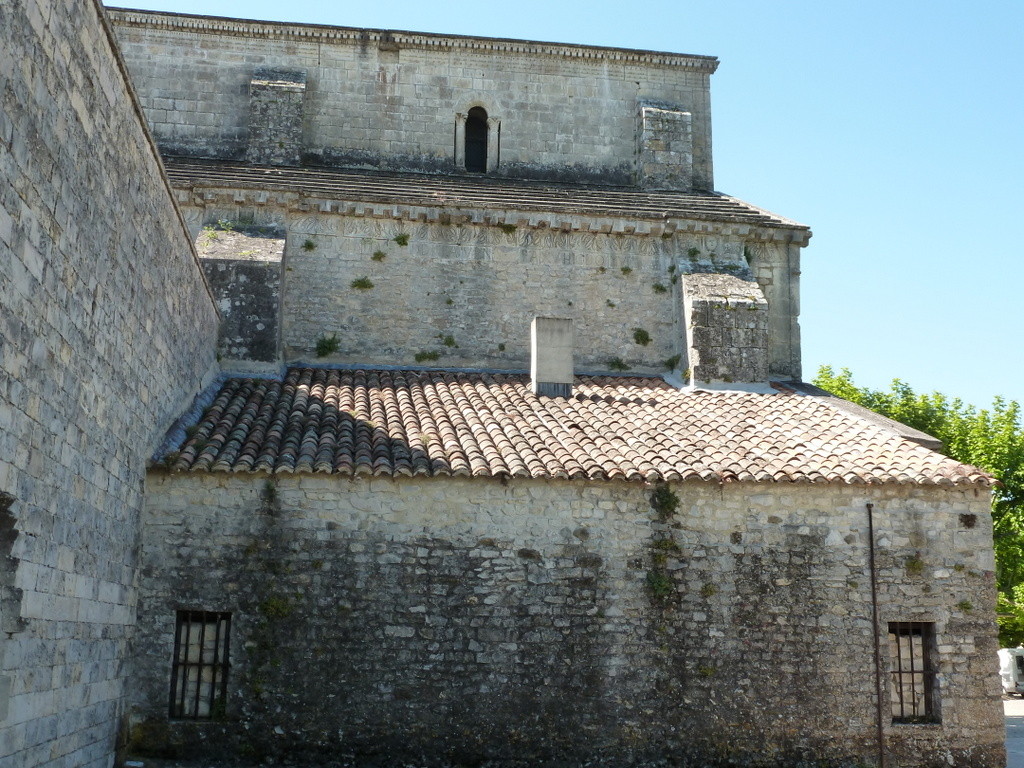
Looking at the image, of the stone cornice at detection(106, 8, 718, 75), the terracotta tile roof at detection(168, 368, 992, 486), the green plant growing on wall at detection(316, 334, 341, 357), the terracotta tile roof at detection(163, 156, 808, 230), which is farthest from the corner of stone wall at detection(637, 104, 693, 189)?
the green plant growing on wall at detection(316, 334, 341, 357)

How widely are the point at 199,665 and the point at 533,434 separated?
455 centimetres

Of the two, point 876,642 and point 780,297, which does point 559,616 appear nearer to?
point 876,642

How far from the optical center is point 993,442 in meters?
23.6

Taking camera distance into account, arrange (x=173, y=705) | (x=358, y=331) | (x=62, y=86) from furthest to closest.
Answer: (x=358, y=331), (x=173, y=705), (x=62, y=86)

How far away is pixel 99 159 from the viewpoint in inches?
296

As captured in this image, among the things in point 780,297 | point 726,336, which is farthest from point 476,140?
point 726,336

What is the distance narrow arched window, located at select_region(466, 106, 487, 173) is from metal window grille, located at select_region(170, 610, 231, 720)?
10608 mm

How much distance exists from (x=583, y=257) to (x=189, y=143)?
7331 mm

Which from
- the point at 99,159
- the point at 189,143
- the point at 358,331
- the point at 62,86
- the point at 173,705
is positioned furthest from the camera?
the point at 189,143

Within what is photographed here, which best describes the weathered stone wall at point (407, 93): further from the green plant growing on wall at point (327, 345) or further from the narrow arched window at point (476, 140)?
the green plant growing on wall at point (327, 345)

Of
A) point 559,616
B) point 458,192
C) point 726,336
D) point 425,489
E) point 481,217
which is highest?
point 458,192

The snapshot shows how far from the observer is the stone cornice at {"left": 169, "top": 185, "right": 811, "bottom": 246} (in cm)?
1520

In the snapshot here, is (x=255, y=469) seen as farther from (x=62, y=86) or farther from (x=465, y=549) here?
(x=62, y=86)

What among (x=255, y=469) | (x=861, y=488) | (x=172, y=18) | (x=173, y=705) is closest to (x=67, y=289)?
(x=255, y=469)
